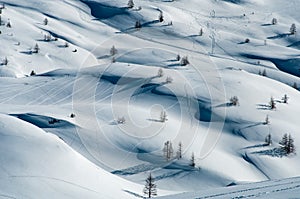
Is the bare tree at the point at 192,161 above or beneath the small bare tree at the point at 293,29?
above

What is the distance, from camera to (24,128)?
3194cm

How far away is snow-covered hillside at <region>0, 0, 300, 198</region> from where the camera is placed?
30234mm

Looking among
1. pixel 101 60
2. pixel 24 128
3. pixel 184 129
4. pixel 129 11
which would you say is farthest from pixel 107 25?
pixel 24 128

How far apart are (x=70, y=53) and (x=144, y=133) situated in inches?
1395

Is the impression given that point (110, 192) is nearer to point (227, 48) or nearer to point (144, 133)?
point (144, 133)

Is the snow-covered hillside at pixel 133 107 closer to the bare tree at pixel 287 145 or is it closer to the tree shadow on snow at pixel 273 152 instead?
the tree shadow on snow at pixel 273 152

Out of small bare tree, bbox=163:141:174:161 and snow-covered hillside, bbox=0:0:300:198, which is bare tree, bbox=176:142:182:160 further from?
small bare tree, bbox=163:141:174:161

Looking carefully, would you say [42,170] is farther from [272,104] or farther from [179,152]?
[272,104]

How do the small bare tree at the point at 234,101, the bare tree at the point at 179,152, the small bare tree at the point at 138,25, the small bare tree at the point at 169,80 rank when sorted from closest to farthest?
the bare tree at the point at 179,152
the small bare tree at the point at 234,101
the small bare tree at the point at 169,80
the small bare tree at the point at 138,25

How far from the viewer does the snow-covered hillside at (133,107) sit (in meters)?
30.2

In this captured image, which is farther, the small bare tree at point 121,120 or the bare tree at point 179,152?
the small bare tree at point 121,120

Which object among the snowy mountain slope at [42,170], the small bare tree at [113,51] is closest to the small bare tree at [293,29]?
the small bare tree at [113,51]

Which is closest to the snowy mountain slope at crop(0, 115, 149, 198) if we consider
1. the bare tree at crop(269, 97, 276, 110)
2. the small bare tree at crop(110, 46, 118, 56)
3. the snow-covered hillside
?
the snow-covered hillside

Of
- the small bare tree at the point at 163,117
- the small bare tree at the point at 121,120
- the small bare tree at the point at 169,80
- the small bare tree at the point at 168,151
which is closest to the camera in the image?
the small bare tree at the point at 168,151
